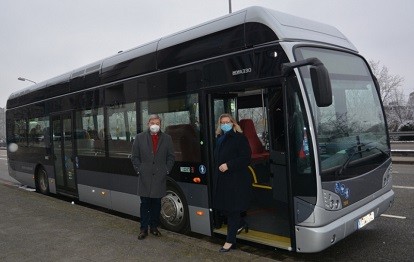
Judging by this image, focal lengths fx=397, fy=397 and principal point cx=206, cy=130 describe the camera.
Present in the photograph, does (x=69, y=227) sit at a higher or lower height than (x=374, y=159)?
lower

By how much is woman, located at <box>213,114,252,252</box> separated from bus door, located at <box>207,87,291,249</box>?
32cm

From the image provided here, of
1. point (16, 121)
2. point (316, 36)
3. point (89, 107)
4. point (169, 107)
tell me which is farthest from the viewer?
point (16, 121)

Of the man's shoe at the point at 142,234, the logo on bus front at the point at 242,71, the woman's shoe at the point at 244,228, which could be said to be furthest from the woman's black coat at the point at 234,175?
the man's shoe at the point at 142,234

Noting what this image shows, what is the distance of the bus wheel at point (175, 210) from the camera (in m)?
5.93

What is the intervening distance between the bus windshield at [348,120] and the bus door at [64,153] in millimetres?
5847

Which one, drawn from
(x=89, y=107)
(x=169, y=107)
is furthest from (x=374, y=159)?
(x=89, y=107)

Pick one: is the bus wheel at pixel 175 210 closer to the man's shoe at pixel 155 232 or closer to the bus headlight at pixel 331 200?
the man's shoe at pixel 155 232

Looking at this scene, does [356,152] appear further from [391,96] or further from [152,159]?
[391,96]

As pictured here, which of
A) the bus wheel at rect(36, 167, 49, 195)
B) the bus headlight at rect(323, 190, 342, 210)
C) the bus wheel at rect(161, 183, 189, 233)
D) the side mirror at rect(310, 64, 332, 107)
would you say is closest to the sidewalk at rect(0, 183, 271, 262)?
the bus wheel at rect(161, 183, 189, 233)

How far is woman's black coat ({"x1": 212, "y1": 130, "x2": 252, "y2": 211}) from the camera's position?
4887mm

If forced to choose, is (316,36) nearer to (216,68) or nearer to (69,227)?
(216,68)

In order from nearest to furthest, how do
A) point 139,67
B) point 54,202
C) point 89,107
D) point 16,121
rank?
point 139,67 → point 89,107 → point 54,202 → point 16,121

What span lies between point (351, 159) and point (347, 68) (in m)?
1.27

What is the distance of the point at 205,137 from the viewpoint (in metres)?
5.37
